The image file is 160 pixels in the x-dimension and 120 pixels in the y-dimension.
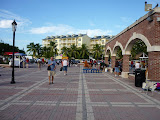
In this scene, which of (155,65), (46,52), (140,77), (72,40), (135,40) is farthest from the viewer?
(72,40)

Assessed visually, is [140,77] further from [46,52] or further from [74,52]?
[46,52]

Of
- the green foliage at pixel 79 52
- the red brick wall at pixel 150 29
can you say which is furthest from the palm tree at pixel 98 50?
the red brick wall at pixel 150 29

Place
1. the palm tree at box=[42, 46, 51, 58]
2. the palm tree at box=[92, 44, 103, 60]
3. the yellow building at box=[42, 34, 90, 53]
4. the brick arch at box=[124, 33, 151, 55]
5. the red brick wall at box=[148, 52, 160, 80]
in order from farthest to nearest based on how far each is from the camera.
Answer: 1. the yellow building at box=[42, 34, 90, 53]
2. the palm tree at box=[42, 46, 51, 58]
3. the palm tree at box=[92, 44, 103, 60]
4. the brick arch at box=[124, 33, 151, 55]
5. the red brick wall at box=[148, 52, 160, 80]

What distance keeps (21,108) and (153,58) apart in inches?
320

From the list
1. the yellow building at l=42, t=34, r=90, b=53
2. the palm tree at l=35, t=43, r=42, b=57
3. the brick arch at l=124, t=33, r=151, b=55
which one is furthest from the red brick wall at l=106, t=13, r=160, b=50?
the palm tree at l=35, t=43, r=42, b=57

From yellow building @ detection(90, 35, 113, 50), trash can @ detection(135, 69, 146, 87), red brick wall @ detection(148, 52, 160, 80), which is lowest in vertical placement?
trash can @ detection(135, 69, 146, 87)

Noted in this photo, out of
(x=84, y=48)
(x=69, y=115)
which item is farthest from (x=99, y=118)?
(x=84, y=48)

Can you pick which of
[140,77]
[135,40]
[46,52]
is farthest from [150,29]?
[46,52]

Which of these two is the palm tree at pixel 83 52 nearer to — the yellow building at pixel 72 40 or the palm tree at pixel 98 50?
the palm tree at pixel 98 50

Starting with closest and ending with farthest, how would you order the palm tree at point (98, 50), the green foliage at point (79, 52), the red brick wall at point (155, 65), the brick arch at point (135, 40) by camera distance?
the red brick wall at point (155, 65) → the brick arch at point (135, 40) → the palm tree at point (98, 50) → the green foliage at point (79, 52)

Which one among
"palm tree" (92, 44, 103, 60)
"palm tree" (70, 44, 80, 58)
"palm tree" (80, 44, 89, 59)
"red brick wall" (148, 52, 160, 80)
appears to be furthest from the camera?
"palm tree" (70, 44, 80, 58)

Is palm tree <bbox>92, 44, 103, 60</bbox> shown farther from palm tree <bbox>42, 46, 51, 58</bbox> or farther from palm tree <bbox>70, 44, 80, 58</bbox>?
palm tree <bbox>42, 46, 51, 58</bbox>

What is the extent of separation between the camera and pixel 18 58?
88.8ft

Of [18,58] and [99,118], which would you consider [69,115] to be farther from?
[18,58]
